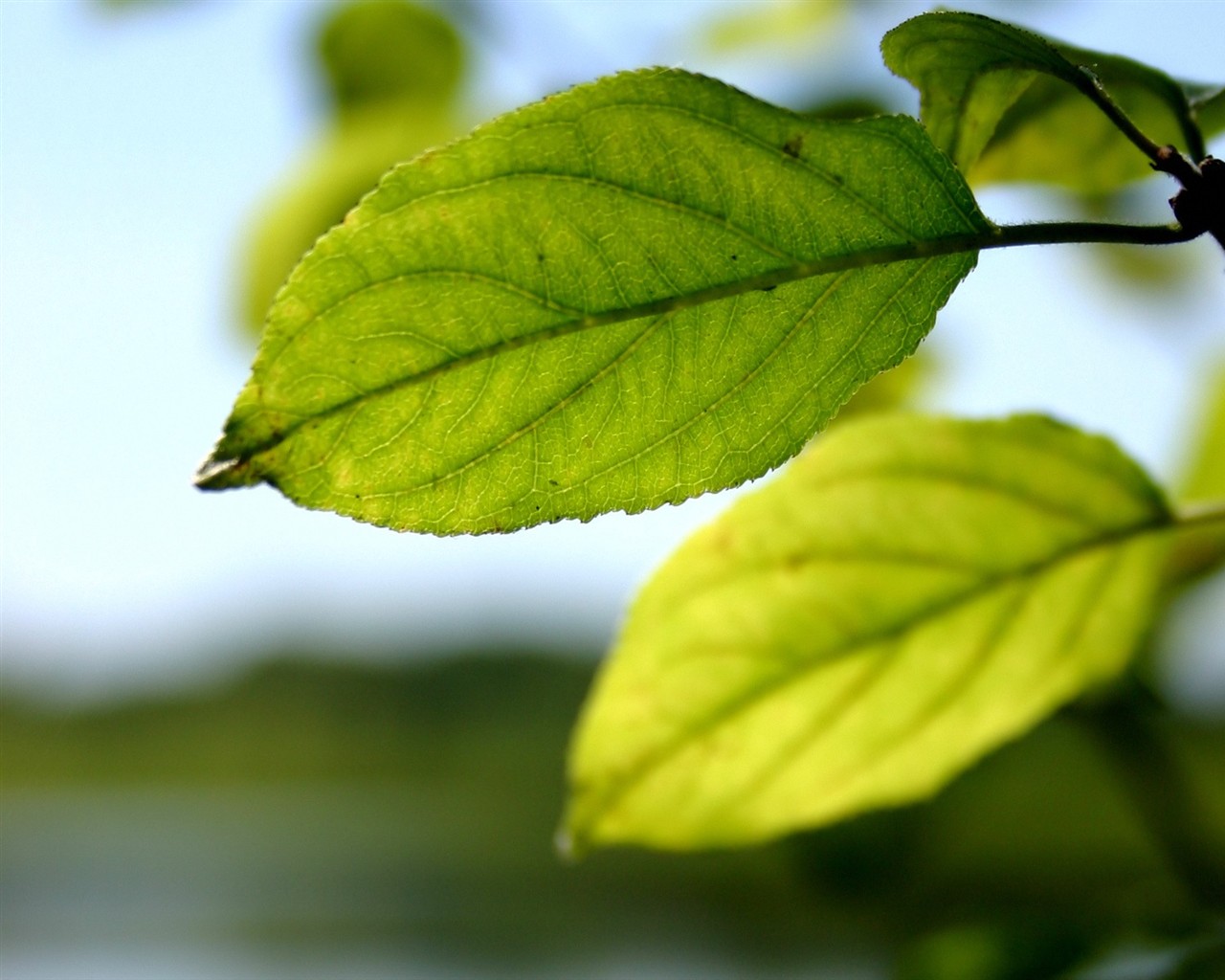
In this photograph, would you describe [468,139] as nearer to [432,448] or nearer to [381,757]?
[432,448]

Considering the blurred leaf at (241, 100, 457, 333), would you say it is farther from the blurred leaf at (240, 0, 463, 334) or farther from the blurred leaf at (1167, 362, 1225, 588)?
the blurred leaf at (1167, 362, 1225, 588)

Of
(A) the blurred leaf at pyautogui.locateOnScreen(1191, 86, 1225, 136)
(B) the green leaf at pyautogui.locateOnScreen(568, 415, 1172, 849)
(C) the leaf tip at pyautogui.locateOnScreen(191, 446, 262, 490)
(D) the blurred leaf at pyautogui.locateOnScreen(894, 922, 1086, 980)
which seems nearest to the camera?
(C) the leaf tip at pyautogui.locateOnScreen(191, 446, 262, 490)

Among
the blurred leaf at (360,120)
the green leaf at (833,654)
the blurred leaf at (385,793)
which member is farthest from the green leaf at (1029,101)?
the blurred leaf at (385,793)

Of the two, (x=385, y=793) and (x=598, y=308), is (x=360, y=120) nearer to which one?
(x=598, y=308)

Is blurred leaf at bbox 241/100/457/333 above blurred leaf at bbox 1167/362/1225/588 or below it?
above

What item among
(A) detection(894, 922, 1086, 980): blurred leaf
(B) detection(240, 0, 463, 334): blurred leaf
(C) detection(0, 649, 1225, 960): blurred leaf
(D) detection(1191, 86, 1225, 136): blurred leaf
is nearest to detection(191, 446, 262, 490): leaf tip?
(D) detection(1191, 86, 1225, 136): blurred leaf
